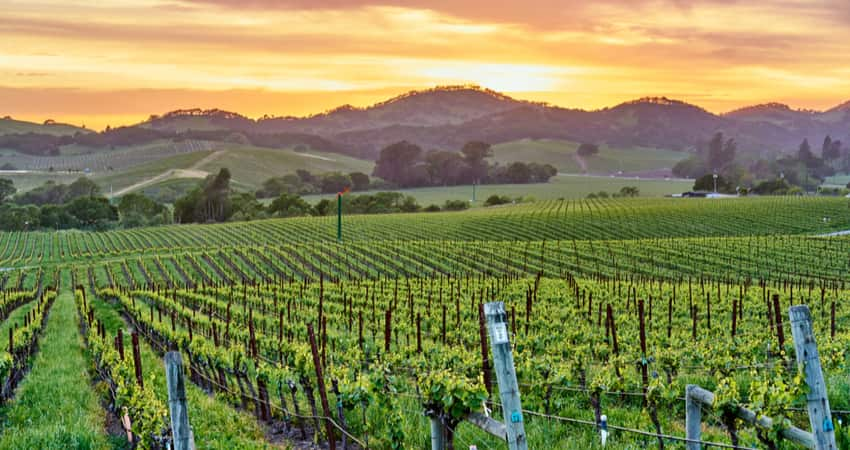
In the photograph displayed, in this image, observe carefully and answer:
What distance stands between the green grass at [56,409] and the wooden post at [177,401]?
381 centimetres

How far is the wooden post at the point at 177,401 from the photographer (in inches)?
284

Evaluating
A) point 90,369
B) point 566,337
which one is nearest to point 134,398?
point 90,369

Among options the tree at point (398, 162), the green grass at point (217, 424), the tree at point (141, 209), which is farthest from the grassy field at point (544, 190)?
the green grass at point (217, 424)

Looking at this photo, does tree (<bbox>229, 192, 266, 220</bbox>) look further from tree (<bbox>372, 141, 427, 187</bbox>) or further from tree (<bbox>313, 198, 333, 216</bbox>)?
tree (<bbox>372, 141, 427, 187</bbox>)

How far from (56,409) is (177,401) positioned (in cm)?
717

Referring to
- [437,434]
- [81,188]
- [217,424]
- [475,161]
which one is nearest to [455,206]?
[475,161]

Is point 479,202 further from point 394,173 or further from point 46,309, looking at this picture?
point 46,309

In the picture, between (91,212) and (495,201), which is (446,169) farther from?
(91,212)

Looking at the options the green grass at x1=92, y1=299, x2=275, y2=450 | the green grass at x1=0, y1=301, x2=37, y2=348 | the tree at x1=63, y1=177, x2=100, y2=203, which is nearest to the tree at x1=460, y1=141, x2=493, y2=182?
the tree at x1=63, y1=177, x2=100, y2=203

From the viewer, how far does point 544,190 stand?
163m

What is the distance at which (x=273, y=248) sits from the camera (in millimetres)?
68375

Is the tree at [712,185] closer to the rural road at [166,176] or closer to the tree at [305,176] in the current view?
the tree at [305,176]

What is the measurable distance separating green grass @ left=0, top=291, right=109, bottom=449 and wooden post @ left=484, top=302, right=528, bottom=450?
23.1 ft

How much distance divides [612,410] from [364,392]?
159 inches
